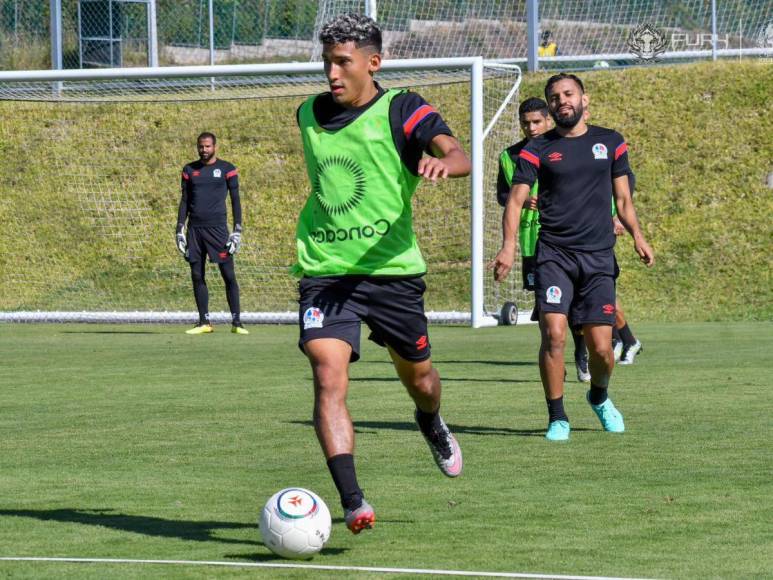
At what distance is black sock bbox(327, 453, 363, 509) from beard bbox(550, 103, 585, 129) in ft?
11.8

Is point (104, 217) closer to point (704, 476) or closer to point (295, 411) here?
point (295, 411)

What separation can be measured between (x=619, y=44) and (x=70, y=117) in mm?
9418

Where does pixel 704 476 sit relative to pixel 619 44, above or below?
below

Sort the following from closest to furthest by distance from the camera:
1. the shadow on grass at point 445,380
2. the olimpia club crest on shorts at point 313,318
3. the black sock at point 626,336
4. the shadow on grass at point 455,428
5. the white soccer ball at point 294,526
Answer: the white soccer ball at point 294,526 → the olimpia club crest on shorts at point 313,318 → the shadow on grass at point 455,428 → the shadow on grass at point 445,380 → the black sock at point 626,336

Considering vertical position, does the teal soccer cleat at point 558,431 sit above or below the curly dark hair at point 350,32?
below

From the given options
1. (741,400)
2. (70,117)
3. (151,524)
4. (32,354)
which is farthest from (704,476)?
(70,117)

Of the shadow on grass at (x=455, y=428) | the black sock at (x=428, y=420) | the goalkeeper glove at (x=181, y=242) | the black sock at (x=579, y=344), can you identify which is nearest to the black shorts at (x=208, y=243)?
the goalkeeper glove at (x=181, y=242)

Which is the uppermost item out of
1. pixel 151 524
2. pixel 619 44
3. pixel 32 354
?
pixel 619 44

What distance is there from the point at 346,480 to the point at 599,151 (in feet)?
12.5

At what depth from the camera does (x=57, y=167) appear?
23844 mm

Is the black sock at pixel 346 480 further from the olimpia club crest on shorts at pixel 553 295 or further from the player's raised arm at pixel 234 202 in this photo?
the player's raised arm at pixel 234 202

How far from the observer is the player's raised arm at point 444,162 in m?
5.53

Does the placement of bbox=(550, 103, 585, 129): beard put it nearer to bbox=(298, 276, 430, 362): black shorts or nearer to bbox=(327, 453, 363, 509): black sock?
bbox=(298, 276, 430, 362): black shorts

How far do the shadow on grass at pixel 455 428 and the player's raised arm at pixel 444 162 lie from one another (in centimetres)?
338
